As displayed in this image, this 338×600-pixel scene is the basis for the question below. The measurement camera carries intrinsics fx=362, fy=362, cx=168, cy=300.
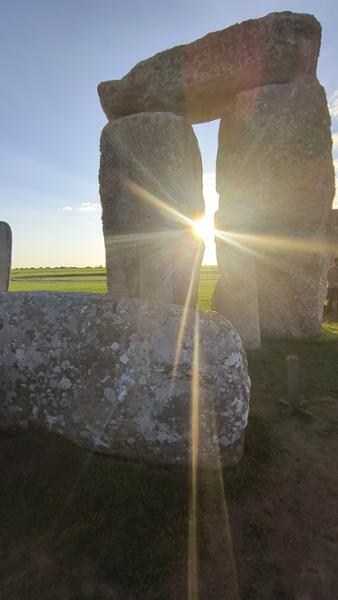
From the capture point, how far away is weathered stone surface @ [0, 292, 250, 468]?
3.12 metres

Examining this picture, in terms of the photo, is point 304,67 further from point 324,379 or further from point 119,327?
point 119,327

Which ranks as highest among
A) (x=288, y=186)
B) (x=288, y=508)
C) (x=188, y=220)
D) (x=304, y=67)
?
(x=304, y=67)

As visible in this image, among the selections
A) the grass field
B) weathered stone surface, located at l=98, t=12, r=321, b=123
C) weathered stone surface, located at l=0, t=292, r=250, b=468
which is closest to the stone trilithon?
weathered stone surface, located at l=98, t=12, r=321, b=123

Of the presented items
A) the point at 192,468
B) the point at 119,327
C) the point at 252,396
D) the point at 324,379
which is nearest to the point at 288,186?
the point at 324,379

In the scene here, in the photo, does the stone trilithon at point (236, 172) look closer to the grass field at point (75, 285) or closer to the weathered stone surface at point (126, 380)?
the grass field at point (75, 285)

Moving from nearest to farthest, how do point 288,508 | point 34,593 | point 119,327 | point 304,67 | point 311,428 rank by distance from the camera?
point 34,593 → point 288,508 → point 119,327 → point 311,428 → point 304,67

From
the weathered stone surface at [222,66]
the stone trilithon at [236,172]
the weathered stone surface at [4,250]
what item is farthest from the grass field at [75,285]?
the weathered stone surface at [222,66]

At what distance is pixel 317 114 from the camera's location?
790cm

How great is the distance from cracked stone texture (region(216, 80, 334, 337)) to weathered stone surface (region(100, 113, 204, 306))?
3.13 feet

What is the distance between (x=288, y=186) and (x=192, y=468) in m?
7.03

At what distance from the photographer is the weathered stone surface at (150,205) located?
27.2 feet

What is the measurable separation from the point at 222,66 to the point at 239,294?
496 cm

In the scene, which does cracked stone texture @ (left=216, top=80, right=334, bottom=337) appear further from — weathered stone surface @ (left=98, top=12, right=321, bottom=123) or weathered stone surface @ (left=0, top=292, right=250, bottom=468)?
weathered stone surface @ (left=0, top=292, right=250, bottom=468)

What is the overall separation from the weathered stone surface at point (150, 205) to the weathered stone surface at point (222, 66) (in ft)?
1.90
